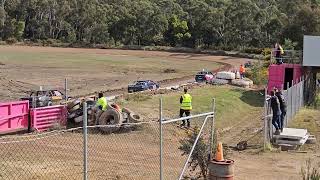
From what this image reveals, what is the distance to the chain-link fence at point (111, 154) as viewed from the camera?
13664mm

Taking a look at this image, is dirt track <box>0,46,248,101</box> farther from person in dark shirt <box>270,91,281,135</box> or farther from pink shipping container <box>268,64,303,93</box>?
person in dark shirt <box>270,91,281,135</box>

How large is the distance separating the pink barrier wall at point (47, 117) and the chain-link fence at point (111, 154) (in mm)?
1578

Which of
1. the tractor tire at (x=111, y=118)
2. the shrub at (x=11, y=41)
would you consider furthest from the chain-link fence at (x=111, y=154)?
the shrub at (x=11, y=41)

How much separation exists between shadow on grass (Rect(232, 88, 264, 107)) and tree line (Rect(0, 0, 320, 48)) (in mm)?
66892

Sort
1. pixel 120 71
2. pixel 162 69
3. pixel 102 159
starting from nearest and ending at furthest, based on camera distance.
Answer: pixel 102 159
pixel 120 71
pixel 162 69

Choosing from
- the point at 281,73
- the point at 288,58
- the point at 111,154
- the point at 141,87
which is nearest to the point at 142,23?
the point at 141,87

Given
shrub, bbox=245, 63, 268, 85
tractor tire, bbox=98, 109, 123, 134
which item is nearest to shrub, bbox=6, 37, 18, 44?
shrub, bbox=245, 63, 268, 85

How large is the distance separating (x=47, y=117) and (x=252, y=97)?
56.3 ft

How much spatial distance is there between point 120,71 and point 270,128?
4678 cm

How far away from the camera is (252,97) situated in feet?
117

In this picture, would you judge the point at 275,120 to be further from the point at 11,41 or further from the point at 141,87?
the point at 11,41

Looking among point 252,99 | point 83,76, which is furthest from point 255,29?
point 252,99

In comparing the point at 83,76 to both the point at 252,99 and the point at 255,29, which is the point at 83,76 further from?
the point at 255,29

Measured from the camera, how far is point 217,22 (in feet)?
388
